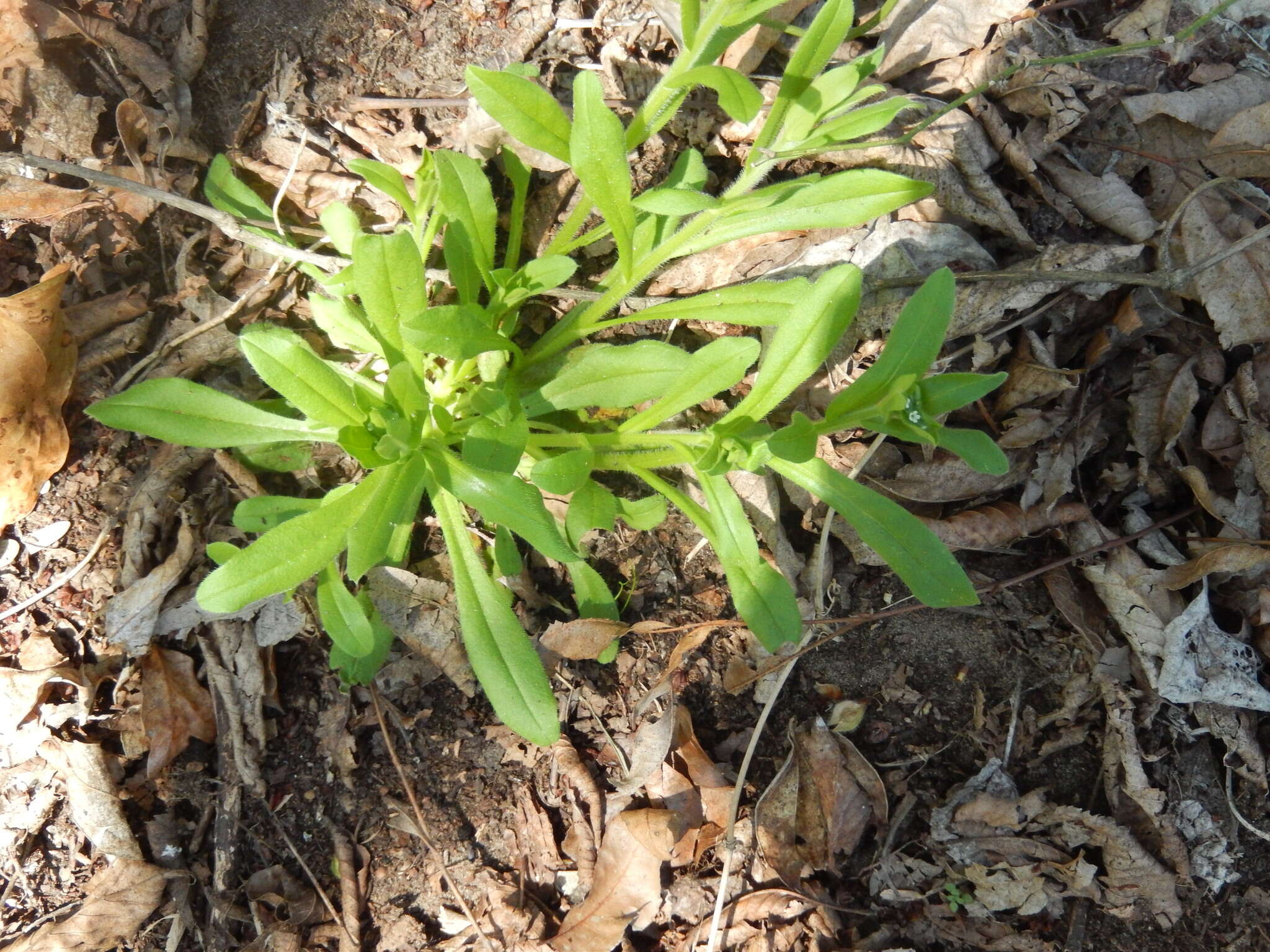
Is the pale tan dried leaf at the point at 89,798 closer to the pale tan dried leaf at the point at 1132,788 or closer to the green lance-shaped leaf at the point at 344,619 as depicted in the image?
the green lance-shaped leaf at the point at 344,619

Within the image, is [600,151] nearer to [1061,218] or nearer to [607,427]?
[607,427]

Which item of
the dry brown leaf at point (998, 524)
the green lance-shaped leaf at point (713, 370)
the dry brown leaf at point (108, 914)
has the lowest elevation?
the dry brown leaf at point (108, 914)

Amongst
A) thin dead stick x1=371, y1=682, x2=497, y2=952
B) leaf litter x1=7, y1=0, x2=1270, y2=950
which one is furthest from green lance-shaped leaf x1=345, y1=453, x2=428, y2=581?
thin dead stick x1=371, y1=682, x2=497, y2=952


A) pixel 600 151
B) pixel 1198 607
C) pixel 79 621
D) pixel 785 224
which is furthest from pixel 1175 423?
pixel 79 621

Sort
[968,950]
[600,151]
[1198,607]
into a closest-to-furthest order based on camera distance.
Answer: [600,151] < [968,950] < [1198,607]

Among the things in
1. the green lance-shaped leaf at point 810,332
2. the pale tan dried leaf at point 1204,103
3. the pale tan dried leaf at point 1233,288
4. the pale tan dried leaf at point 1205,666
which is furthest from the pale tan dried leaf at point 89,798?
the pale tan dried leaf at point 1204,103

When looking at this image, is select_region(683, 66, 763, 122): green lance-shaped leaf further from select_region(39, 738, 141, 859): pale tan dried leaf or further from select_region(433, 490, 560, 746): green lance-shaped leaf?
select_region(39, 738, 141, 859): pale tan dried leaf
